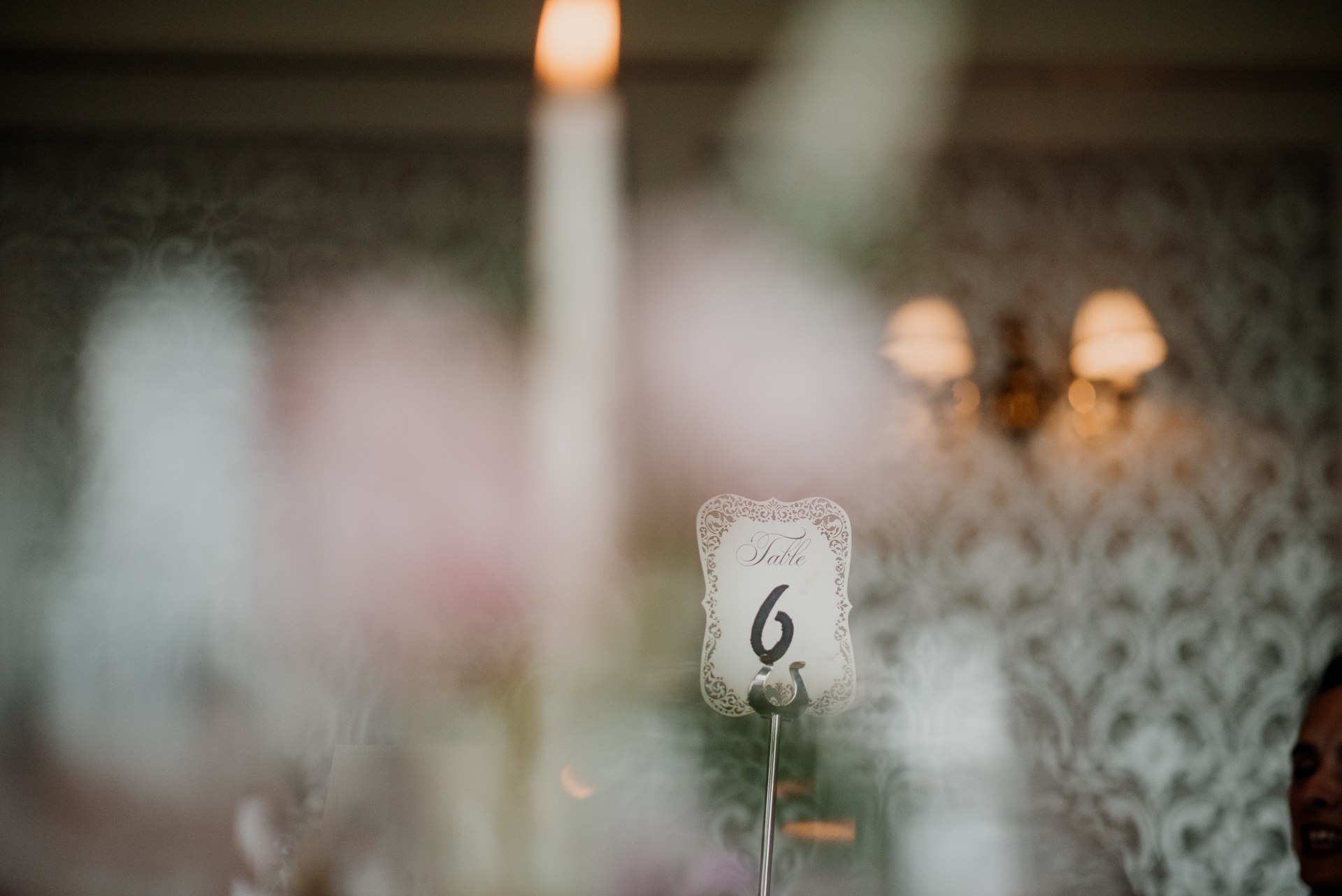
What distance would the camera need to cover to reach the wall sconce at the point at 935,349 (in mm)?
2293

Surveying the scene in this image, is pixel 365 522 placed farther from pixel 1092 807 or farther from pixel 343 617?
pixel 1092 807

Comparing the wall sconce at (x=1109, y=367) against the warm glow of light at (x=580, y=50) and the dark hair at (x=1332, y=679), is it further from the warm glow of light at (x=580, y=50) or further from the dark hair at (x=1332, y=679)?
the warm glow of light at (x=580, y=50)

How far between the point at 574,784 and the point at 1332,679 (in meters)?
1.39

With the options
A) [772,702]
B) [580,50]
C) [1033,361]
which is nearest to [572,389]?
[580,50]

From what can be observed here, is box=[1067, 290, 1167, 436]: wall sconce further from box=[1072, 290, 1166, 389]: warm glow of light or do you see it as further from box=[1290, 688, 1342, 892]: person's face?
box=[1290, 688, 1342, 892]: person's face

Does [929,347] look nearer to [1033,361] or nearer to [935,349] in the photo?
[935,349]

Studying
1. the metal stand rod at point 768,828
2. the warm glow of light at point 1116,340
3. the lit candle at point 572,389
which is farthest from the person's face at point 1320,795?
the lit candle at point 572,389

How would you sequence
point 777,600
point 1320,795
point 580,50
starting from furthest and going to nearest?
point 580,50 < point 1320,795 < point 777,600

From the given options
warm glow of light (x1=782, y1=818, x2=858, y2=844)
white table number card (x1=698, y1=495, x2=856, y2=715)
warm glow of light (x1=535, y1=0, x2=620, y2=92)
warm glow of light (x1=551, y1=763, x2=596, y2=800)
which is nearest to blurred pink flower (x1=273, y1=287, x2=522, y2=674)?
warm glow of light (x1=551, y1=763, x2=596, y2=800)

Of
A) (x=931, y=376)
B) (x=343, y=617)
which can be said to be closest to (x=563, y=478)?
(x=343, y=617)

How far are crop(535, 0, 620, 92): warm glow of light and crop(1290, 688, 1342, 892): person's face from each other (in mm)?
1867

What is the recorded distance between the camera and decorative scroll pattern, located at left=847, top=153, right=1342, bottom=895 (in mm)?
2197

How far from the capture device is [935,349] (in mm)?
2293

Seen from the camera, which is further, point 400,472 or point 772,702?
point 400,472
